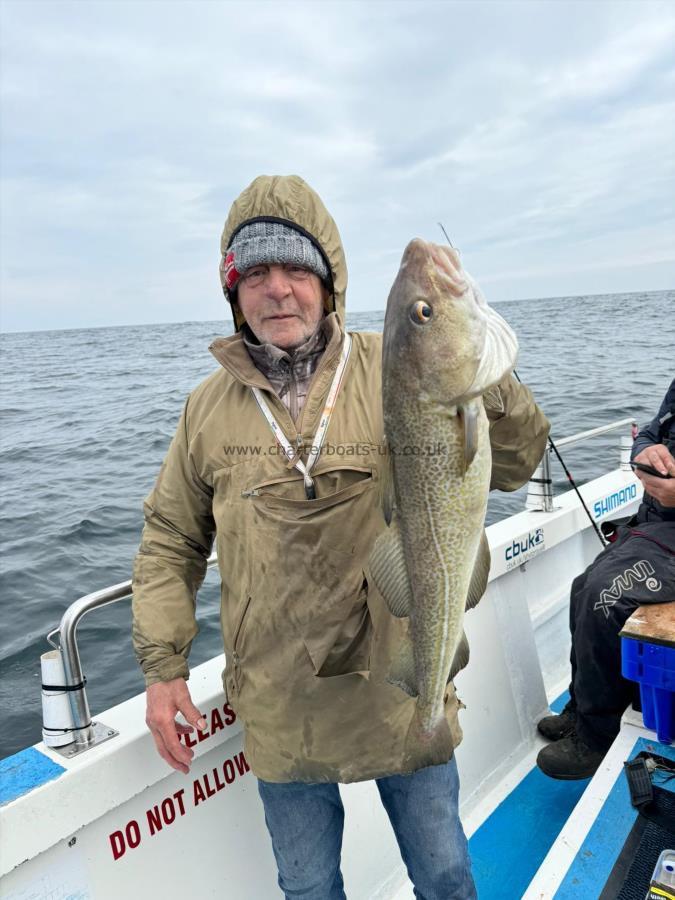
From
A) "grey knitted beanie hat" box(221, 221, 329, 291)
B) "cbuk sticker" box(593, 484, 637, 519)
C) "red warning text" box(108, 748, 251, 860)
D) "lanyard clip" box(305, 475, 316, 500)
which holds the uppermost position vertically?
"grey knitted beanie hat" box(221, 221, 329, 291)

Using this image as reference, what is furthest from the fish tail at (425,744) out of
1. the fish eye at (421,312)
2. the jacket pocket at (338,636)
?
the fish eye at (421,312)

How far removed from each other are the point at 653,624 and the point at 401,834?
132cm

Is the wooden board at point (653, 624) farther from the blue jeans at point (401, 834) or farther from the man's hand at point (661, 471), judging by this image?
the blue jeans at point (401, 834)

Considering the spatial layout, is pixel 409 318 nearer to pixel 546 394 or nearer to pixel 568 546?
pixel 568 546

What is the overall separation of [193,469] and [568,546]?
383cm

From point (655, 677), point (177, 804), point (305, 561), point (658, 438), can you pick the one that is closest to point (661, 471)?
point (658, 438)

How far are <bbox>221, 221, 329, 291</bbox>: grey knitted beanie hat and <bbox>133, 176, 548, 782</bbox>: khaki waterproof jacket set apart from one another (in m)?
0.04

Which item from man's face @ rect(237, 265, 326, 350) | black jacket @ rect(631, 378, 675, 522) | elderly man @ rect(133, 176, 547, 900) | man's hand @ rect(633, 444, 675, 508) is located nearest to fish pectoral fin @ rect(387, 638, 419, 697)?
elderly man @ rect(133, 176, 547, 900)

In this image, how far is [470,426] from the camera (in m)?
1.54

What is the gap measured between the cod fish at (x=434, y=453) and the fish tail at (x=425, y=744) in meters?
0.03

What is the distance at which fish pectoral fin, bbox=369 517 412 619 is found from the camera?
1703 millimetres

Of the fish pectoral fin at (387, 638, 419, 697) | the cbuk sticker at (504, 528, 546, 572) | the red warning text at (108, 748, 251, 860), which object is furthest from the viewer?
the cbuk sticker at (504, 528, 546, 572)

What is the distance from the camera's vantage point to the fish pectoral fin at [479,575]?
179 centimetres

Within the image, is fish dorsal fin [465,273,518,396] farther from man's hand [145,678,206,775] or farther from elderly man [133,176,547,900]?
man's hand [145,678,206,775]
